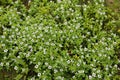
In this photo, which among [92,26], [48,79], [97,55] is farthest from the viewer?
[92,26]

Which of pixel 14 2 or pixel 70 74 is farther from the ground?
pixel 14 2

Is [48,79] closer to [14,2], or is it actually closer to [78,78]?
[78,78]

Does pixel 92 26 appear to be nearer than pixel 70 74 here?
No

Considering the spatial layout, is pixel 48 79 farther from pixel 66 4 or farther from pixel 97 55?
pixel 66 4

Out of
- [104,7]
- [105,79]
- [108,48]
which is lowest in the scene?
[105,79]

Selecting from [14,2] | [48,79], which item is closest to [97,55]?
[48,79]

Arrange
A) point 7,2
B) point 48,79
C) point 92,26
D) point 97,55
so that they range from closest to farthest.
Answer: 1. point 48,79
2. point 97,55
3. point 92,26
4. point 7,2

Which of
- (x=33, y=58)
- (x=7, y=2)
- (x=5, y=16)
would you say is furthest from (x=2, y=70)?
(x=7, y=2)
